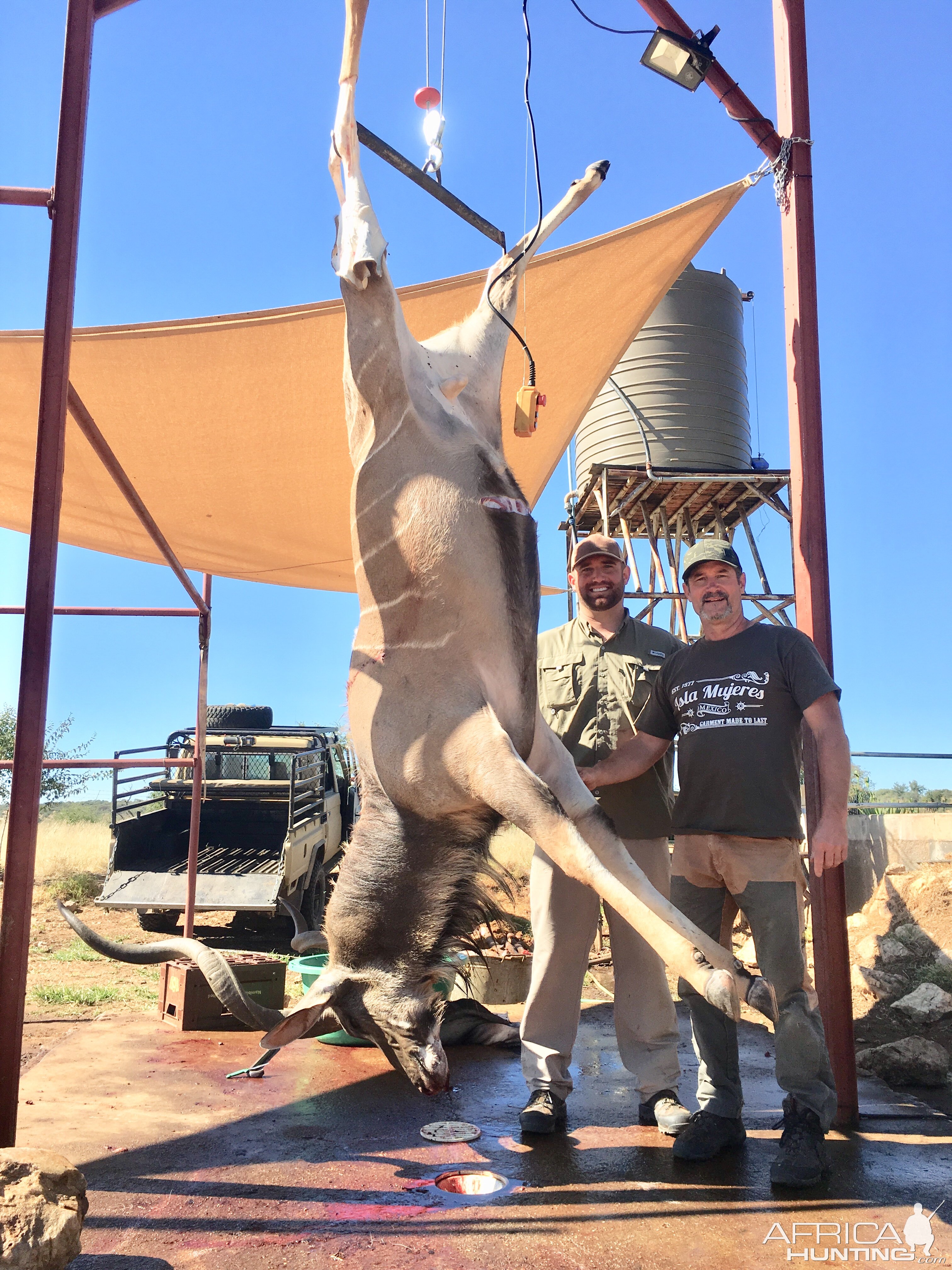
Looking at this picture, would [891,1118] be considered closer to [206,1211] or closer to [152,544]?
[206,1211]

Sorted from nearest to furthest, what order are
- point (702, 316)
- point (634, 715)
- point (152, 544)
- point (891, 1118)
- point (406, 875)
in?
point (406, 875) → point (891, 1118) → point (634, 715) → point (152, 544) → point (702, 316)

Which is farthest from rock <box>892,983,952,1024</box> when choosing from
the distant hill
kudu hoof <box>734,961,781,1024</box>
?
the distant hill

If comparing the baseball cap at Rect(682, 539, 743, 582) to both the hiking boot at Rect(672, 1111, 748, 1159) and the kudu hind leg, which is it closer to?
the kudu hind leg

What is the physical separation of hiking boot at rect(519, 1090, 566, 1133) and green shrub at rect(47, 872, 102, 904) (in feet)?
30.2

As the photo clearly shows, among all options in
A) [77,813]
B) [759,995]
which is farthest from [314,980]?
[77,813]

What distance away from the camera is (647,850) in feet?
13.0

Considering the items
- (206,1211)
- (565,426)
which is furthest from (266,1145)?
(565,426)

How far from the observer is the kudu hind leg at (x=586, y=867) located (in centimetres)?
236

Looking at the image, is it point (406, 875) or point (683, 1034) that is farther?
point (683, 1034)

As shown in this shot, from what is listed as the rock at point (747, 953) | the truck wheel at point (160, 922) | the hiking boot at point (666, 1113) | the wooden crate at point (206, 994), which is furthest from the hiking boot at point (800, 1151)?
the truck wheel at point (160, 922)

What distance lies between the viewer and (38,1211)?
2232 mm

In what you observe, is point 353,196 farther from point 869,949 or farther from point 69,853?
point 69,853

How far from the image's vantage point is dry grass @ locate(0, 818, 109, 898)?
1434 cm

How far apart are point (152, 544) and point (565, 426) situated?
3.58 m
